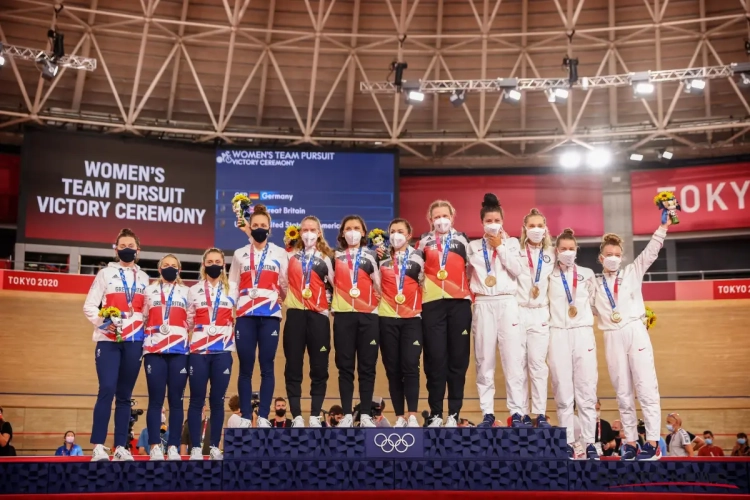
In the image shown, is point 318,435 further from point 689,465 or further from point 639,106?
point 639,106

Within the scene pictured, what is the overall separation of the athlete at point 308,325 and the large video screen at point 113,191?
12831mm

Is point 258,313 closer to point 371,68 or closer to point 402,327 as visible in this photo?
point 402,327

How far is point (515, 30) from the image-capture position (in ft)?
71.5

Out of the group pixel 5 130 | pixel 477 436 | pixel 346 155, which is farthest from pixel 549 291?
pixel 5 130

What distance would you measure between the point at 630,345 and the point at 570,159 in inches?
534

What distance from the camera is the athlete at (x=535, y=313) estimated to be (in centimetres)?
848

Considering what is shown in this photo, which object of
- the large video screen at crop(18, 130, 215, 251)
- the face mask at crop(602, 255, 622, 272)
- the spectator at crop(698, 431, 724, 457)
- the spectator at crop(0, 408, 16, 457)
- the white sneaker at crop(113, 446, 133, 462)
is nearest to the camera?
the white sneaker at crop(113, 446, 133, 462)

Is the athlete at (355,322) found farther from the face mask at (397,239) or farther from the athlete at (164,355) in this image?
the athlete at (164,355)

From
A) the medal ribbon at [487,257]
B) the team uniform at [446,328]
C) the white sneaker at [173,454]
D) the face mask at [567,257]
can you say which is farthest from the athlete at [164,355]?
the face mask at [567,257]

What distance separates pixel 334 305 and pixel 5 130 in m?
15.9

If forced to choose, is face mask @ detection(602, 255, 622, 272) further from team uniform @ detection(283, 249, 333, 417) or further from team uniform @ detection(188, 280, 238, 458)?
team uniform @ detection(188, 280, 238, 458)

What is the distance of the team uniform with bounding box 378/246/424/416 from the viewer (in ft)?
27.3

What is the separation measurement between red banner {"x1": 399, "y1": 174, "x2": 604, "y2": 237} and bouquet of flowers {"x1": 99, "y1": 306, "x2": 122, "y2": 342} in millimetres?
14890

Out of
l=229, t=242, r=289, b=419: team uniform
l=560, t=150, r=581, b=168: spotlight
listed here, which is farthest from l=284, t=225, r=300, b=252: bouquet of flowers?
l=560, t=150, r=581, b=168: spotlight
